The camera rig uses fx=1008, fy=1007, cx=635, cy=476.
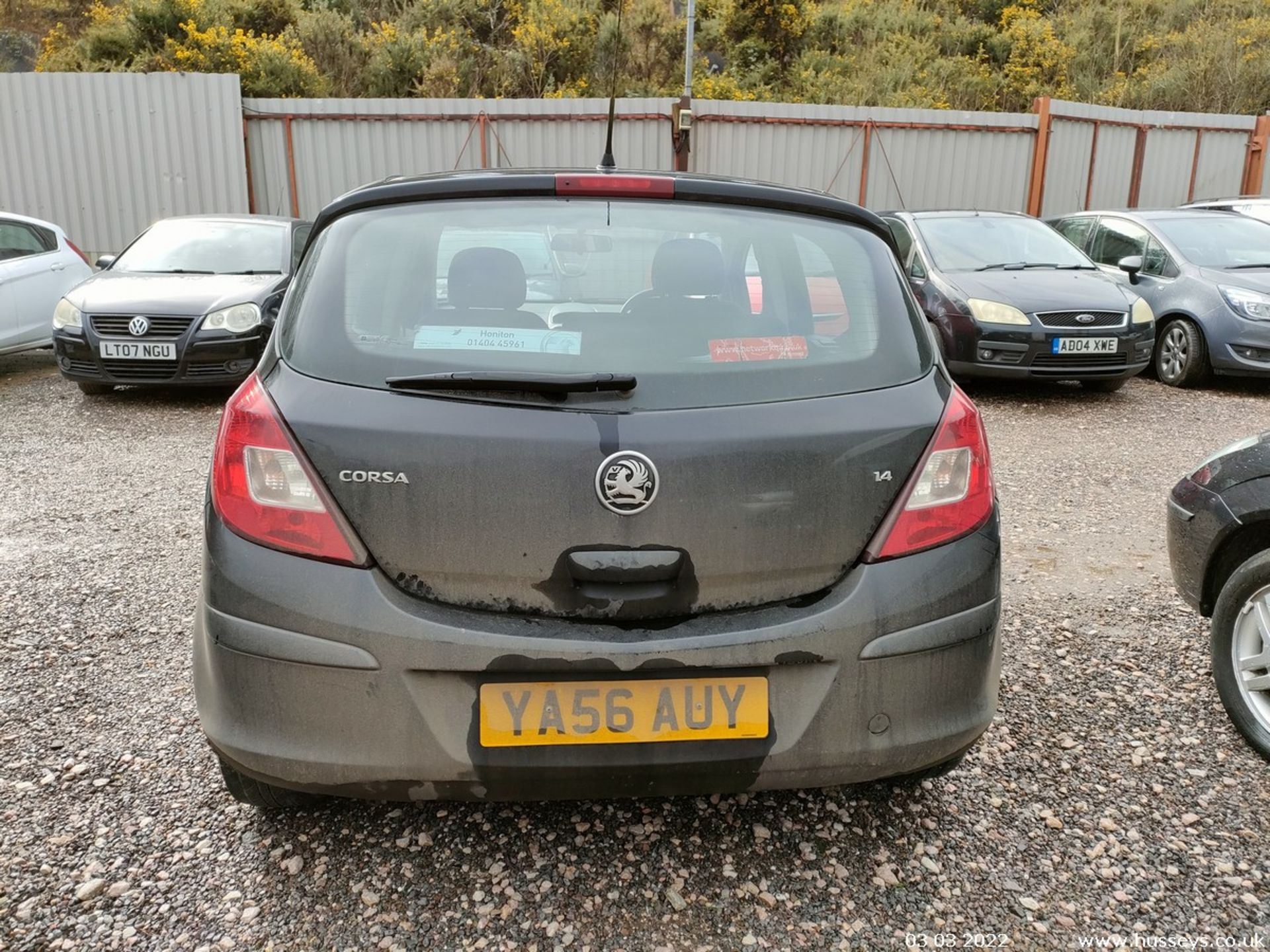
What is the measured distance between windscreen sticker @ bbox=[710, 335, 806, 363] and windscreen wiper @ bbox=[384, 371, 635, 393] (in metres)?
0.22

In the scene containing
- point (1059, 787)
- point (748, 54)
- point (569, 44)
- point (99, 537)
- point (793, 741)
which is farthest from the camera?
point (748, 54)

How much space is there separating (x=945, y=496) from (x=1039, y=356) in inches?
244

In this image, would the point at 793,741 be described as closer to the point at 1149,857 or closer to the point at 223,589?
the point at 1149,857

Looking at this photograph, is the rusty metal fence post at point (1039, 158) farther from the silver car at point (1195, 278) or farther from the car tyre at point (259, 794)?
the car tyre at point (259, 794)

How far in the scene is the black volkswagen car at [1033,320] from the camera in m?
7.69

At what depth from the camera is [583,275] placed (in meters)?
2.31

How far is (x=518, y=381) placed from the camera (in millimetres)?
1940

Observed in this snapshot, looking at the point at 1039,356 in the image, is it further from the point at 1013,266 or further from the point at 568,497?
the point at 568,497

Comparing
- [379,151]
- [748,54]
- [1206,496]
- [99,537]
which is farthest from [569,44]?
[1206,496]

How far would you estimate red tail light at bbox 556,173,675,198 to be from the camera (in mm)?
2217

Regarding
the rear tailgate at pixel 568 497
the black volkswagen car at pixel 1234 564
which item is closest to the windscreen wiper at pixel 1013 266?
the black volkswagen car at pixel 1234 564

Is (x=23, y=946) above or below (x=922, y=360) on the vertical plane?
below

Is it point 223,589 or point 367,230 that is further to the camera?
point 367,230

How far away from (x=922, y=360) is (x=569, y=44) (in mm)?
23368
